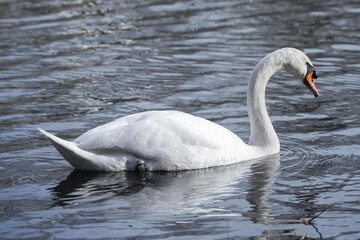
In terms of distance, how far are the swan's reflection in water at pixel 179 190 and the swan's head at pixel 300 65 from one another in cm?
117

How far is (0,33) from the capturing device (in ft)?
62.0

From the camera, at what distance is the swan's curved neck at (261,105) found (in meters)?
11.6

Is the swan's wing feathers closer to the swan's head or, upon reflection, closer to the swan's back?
the swan's back

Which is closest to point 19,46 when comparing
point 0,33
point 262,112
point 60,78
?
point 0,33

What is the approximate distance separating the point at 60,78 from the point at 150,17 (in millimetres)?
5063

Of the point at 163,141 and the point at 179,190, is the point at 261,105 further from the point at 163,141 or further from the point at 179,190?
the point at 179,190

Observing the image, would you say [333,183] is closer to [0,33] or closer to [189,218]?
[189,218]

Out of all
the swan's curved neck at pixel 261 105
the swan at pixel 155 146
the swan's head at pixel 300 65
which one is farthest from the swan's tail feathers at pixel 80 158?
the swan's head at pixel 300 65

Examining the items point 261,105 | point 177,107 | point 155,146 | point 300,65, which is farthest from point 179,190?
point 177,107

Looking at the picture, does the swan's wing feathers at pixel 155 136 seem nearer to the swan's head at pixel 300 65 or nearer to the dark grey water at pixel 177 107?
the dark grey water at pixel 177 107

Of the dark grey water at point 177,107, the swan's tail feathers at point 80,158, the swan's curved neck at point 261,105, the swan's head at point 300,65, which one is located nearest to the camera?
the dark grey water at point 177,107

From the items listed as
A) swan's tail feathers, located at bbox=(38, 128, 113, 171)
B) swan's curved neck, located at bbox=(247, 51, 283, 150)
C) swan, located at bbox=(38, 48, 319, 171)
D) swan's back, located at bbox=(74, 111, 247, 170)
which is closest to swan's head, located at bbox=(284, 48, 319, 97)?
swan's curved neck, located at bbox=(247, 51, 283, 150)

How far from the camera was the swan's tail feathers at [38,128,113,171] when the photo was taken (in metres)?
10.3

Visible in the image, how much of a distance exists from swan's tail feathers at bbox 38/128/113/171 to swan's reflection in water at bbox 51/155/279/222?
3.1 inches
